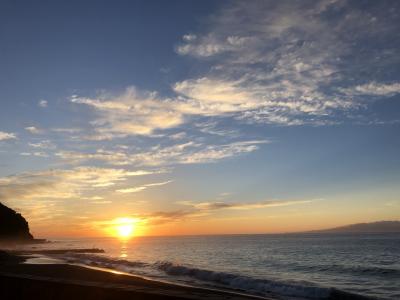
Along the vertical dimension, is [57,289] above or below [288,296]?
above

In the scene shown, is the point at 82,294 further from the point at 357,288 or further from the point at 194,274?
the point at 357,288

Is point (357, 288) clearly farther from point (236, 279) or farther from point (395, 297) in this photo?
point (236, 279)

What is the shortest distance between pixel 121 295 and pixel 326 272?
31489 millimetres

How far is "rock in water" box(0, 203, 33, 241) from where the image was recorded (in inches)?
5349

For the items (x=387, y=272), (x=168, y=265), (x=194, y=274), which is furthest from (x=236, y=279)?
(x=387, y=272)

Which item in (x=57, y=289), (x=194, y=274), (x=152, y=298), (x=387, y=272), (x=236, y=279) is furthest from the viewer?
(x=387, y=272)

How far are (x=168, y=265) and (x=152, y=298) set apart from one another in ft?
89.1

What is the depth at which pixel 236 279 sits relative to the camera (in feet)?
101

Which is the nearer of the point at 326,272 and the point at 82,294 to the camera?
the point at 82,294

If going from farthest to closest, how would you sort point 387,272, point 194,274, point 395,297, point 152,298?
point 387,272
point 194,274
point 395,297
point 152,298

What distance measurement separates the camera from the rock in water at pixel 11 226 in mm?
135875

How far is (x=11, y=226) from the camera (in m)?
142

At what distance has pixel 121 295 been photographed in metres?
17.2

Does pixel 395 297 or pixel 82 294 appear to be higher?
pixel 82 294
